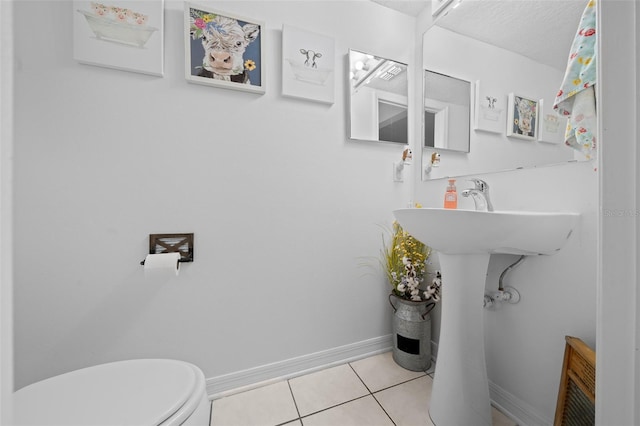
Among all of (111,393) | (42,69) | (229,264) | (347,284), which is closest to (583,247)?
(347,284)

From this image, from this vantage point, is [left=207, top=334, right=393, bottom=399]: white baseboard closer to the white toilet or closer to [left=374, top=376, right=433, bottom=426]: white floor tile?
[left=374, top=376, right=433, bottom=426]: white floor tile

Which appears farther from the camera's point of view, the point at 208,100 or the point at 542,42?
the point at 208,100

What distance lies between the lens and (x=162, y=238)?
107 centimetres

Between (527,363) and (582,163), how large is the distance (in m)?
0.81

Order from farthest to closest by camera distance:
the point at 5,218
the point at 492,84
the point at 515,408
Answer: the point at 492,84
the point at 515,408
the point at 5,218

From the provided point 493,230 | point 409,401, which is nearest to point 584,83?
point 493,230

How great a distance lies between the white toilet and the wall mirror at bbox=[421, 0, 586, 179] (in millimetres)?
1457

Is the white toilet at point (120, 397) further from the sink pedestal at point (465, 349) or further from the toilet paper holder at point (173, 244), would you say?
the sink pedestal at point (465, 349)

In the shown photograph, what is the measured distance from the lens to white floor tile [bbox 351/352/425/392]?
1.25 m

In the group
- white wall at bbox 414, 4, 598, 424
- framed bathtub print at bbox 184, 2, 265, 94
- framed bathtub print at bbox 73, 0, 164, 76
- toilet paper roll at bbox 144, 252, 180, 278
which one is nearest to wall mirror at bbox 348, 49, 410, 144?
white wall at bbox 414, 4, 598, 424

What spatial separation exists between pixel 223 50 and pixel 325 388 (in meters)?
1.68

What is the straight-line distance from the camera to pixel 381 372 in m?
1.33

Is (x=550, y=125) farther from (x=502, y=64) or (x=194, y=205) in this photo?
(x=194, y=205)

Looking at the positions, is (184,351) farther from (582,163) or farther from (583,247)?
(582,163)
